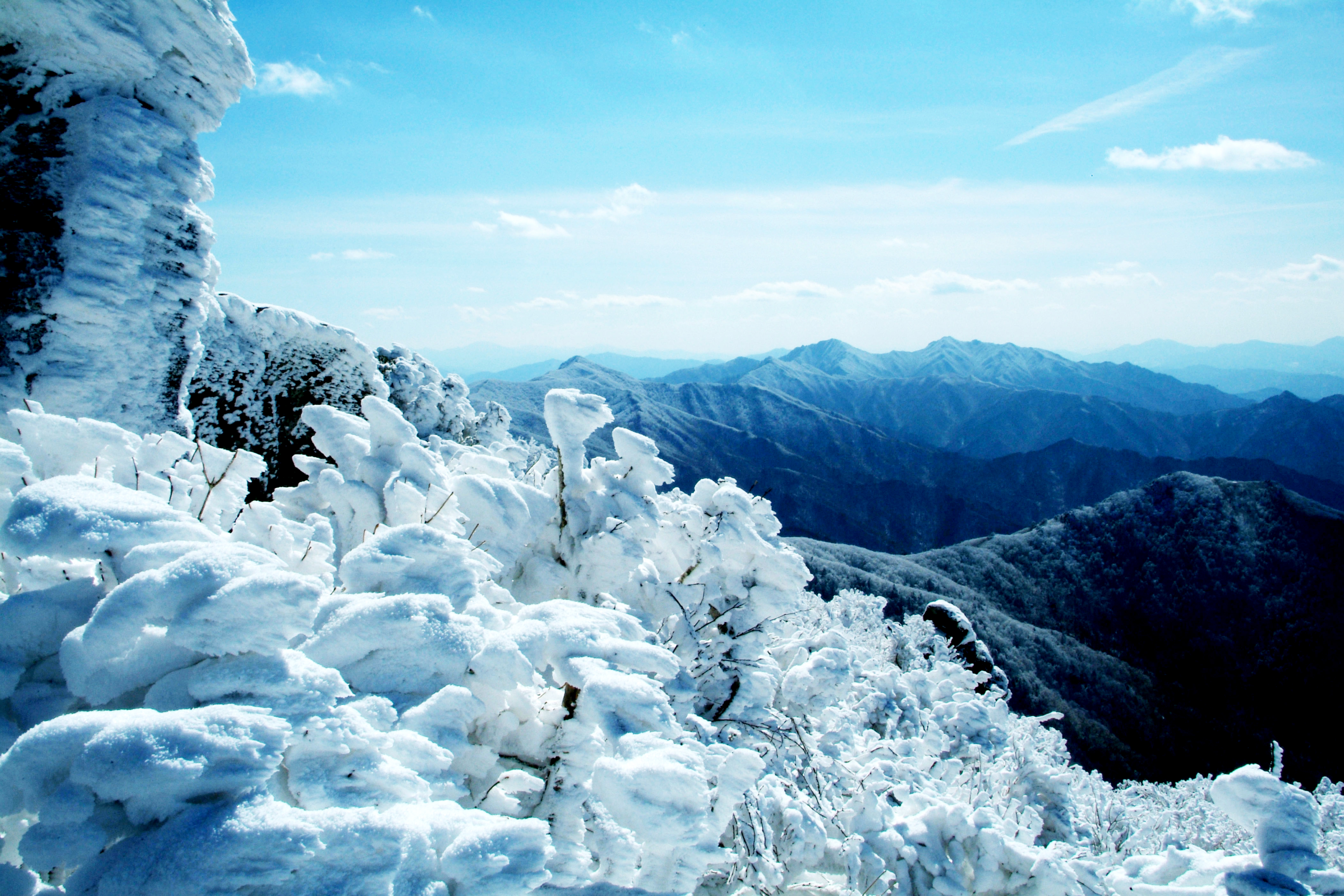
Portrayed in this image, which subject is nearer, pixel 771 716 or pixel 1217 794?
pixel 1217 794

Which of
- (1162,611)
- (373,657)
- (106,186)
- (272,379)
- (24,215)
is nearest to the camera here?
(373,657)

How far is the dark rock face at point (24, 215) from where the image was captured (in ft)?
20.7

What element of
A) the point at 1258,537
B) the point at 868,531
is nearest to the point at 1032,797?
the point at 1258,537

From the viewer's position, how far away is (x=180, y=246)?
24.3 ft

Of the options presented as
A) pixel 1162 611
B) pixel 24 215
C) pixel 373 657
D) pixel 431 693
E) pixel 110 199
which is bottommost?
pixel 1162 611

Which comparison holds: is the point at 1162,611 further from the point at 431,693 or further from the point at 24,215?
the point at 24,215

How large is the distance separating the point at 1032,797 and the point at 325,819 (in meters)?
11.5

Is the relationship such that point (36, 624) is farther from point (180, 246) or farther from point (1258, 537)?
point (1258, 537)

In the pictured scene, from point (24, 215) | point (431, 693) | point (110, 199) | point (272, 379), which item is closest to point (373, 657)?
point (431, 693)

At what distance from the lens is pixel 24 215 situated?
6.35 meters

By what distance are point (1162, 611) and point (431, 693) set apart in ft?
368

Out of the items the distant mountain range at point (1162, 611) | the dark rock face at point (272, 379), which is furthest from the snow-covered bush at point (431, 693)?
the distant mountain range at point (1162, 611)

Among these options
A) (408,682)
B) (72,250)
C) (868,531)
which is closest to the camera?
(408,682)

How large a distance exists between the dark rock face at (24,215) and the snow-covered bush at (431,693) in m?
3.91
